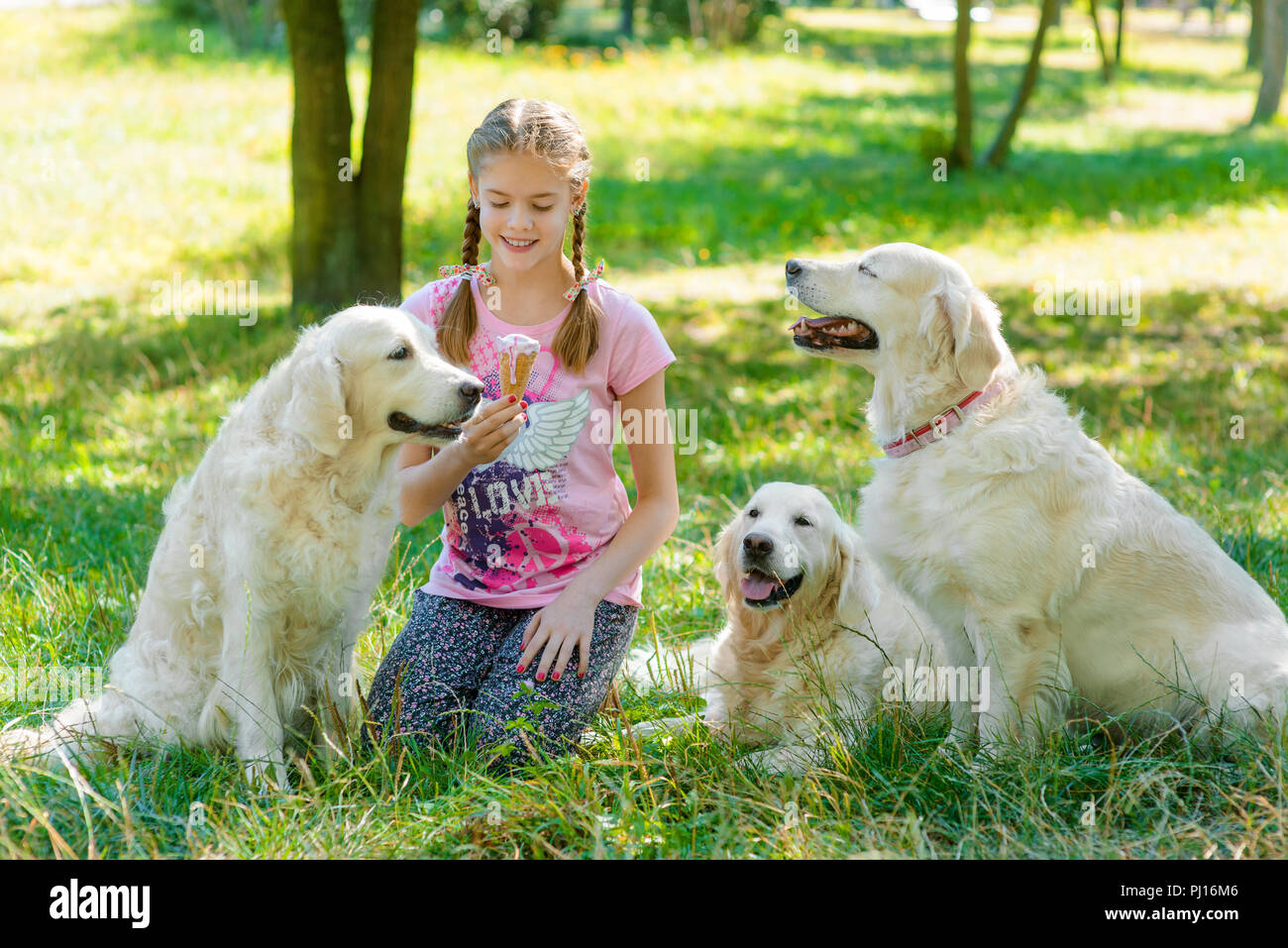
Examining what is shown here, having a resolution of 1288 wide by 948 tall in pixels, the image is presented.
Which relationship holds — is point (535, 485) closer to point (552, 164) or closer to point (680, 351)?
point (552, 164)

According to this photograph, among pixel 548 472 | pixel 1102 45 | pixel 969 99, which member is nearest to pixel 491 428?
pixel 548 472

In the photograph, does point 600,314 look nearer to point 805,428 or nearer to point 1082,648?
point 1082,648

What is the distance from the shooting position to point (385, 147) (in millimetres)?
7863

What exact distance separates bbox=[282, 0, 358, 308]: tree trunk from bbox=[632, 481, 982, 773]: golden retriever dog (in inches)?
201

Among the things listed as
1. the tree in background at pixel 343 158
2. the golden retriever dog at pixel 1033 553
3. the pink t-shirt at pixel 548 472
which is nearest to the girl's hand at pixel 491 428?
the pink t-shirt at pixel 548 472

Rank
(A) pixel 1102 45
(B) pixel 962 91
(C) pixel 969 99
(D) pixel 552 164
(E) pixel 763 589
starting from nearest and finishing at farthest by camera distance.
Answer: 1. (D) pixel 552 164
2. (E) pixel 763 589
3. (B) pixel 962 91
4. (C) pixel 969 99
5. (A) pixel 1102 45

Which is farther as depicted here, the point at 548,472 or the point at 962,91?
the point at 962,91

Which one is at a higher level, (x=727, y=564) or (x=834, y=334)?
(x=834, y=334)

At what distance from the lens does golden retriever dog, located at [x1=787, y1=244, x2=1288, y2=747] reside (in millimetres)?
3217


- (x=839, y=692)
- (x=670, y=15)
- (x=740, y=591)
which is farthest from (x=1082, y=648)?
(x=670, y=15)

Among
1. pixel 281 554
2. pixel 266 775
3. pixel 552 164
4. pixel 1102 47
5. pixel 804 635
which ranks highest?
pixel 1102 47

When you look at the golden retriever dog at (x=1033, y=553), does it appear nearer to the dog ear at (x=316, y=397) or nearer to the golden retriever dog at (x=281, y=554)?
the golden retriever dog at (x=281, y=554)

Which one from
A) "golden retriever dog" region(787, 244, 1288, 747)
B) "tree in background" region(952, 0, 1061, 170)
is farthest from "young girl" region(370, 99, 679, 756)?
"tree in background" region(952, 0, 1061, 170)

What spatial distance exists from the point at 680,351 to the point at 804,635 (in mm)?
5101
